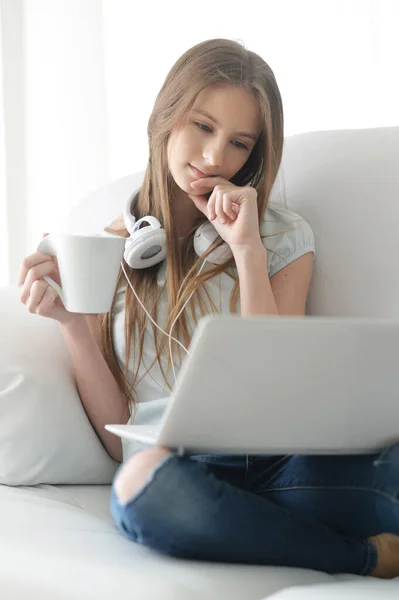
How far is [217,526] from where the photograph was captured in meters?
0.89

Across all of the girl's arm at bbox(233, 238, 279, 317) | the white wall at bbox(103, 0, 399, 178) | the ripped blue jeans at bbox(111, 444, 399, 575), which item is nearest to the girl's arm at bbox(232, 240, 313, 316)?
the girl's arm at bbox(233, 238, 279, 317)

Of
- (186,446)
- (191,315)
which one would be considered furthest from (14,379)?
(186,446)

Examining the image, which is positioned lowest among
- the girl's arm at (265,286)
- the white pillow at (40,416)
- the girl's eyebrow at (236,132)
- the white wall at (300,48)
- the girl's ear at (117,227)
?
the white pillow at (40,416)

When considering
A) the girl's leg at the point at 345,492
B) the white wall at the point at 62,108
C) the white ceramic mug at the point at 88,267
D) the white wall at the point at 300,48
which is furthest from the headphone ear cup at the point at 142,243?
the white wall at the point at 62,108

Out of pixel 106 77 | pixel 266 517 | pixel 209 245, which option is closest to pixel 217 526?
pixel 266 517

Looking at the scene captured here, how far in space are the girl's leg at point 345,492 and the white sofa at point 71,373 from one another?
0.25 ft

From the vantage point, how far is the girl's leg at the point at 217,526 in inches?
35.2

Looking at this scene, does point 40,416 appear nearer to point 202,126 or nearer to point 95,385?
point 95,385

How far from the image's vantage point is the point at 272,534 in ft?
2.98

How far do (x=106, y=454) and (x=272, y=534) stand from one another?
19.2 inches

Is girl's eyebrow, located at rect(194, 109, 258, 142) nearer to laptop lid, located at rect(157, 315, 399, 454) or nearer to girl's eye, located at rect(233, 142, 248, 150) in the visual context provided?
girl's eye, located at rect(233, 142, 248, 150)

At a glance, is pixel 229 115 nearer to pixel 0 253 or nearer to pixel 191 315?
pixel 191 315

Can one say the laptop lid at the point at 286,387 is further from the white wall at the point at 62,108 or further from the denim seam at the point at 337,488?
the white wall at the point at 62,108

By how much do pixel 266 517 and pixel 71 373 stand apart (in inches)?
20.9
